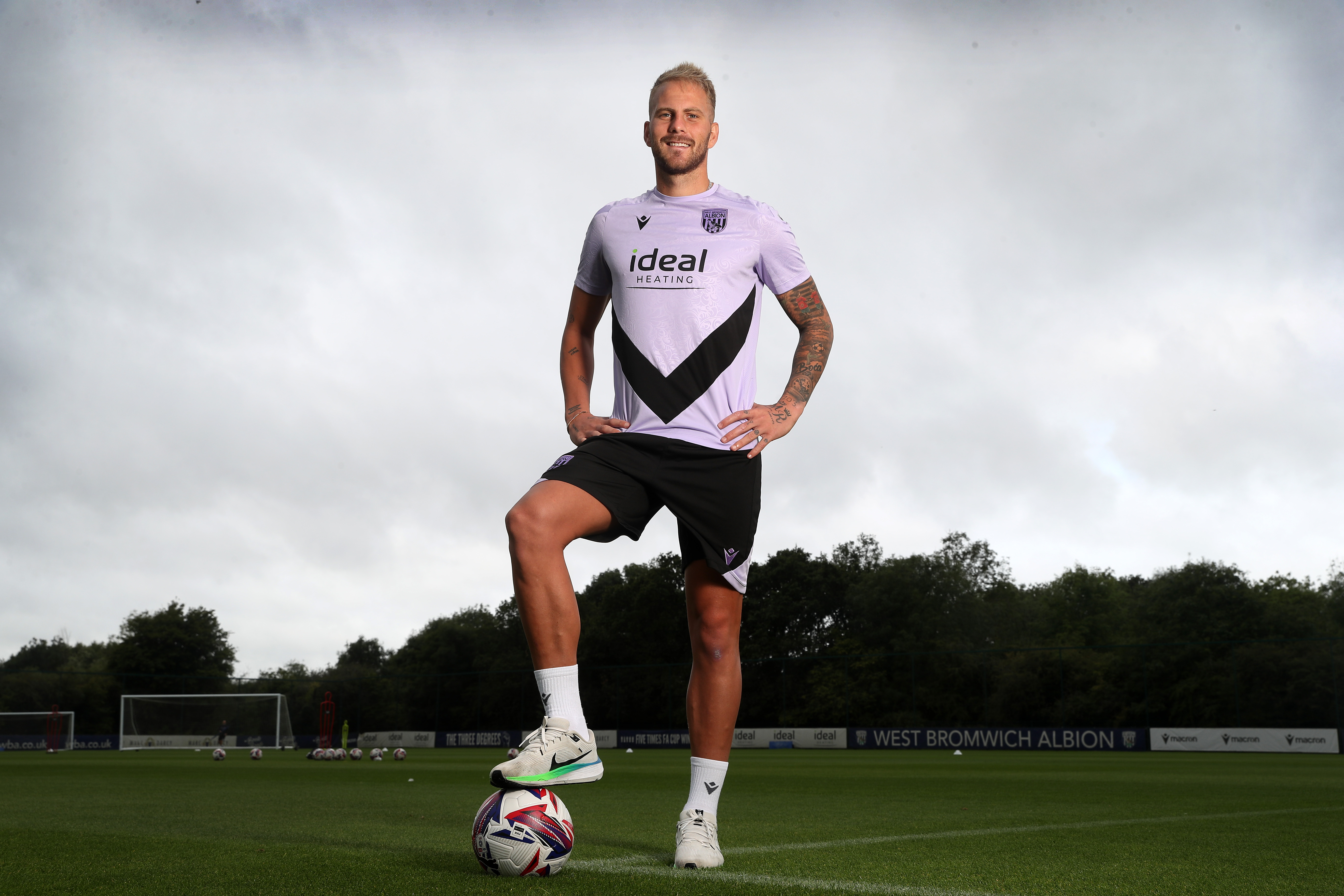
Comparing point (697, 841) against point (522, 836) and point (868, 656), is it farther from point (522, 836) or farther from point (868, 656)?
point (868, 656)

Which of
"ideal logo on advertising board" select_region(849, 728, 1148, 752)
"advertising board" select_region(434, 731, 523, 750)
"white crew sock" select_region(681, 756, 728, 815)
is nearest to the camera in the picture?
"white crew sock" select_region(681, 756, 728, 815)

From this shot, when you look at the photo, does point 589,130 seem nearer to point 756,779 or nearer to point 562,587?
point 562,587

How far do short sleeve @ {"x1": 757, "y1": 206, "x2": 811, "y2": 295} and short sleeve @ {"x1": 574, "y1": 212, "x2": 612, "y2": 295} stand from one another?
516mm

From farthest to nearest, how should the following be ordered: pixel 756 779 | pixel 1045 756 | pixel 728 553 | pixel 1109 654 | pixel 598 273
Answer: pixel 1109 654 < pixel 1045 756 < pixel 756 779 < pixel 598 273 < pixel 728 553

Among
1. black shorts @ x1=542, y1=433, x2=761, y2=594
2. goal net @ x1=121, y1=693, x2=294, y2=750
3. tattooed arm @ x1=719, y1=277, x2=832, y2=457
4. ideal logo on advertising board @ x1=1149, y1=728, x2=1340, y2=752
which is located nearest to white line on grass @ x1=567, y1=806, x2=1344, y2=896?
black shorts @ x1=542, y1=433, x2=761, y2=594

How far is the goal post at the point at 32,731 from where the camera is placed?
37969 millimetres

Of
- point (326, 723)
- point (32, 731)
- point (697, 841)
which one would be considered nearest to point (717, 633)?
point (697, 841)

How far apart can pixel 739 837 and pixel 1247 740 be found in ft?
83.7

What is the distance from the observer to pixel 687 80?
355 centimetres

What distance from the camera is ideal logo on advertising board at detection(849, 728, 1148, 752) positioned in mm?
27266

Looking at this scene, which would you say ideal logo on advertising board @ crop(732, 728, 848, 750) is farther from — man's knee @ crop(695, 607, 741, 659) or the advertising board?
man's knee @ crop(695, 607, 741, 659)

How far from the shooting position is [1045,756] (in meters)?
22.6

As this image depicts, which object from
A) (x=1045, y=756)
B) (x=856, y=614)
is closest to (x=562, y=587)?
(x=1045, y=756)

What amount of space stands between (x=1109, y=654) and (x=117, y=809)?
28.5 meters
